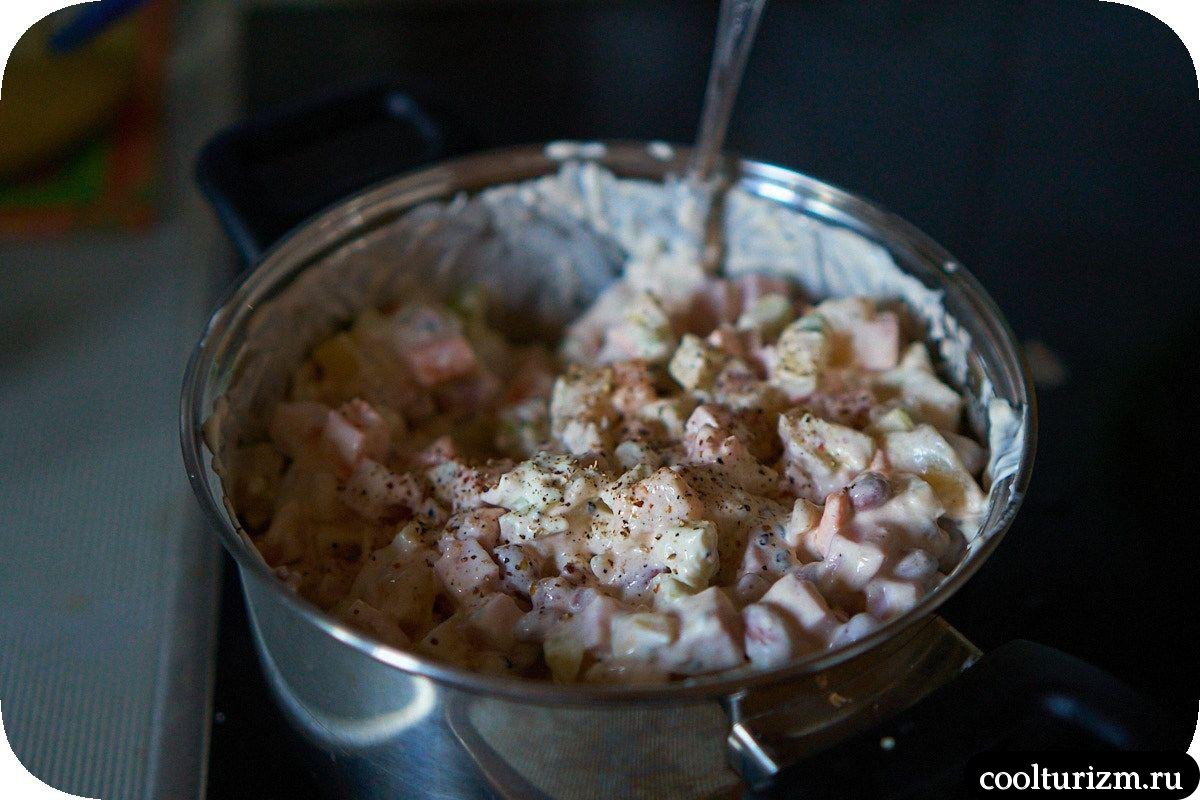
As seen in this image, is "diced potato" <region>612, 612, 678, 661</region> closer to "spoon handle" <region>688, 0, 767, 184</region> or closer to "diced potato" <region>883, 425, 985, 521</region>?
"diced potato" <region>883, 425, 985, 521</region>

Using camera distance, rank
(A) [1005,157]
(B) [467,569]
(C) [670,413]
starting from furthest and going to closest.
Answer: (A) [1005,157] < (C) [670,413] < (B) [467,569]

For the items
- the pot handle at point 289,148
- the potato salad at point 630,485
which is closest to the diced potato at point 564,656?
the potato salad at point 630,485

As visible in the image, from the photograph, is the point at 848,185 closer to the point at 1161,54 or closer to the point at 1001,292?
the point at 1001,292

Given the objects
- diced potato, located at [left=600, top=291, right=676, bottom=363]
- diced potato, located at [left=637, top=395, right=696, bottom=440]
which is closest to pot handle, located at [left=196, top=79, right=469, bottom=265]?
diced potato, located at [left=600, top=291, right=676, bottom=363]

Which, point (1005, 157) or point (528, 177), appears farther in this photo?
point (1005, 157)

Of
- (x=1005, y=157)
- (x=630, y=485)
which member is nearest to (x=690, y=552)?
(x=630, y=485)

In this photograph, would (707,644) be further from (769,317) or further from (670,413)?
(769,317)

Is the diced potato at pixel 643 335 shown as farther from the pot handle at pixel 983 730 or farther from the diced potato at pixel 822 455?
the pot handle at pixel 983 730
